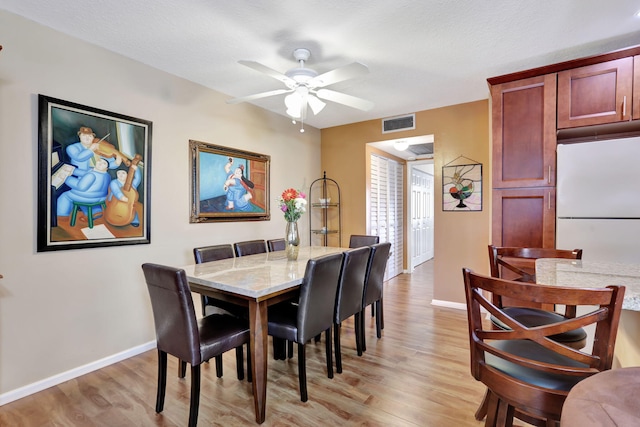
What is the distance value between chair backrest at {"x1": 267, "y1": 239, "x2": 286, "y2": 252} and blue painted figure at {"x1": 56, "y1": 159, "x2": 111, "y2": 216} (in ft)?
5.35

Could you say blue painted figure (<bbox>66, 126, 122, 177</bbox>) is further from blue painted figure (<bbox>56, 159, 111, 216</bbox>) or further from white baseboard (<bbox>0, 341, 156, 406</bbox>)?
white baseboard (<bbox>0, 341, 156, 406</bbox>)

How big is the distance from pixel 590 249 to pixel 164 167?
12.1 feet

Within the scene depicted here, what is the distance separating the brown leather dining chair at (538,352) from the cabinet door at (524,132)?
2008 millimetres

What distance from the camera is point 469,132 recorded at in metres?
3.87

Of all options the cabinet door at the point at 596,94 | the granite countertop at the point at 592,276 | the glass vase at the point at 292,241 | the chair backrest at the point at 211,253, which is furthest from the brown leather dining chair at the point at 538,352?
the cabinet door at the point at 596,94

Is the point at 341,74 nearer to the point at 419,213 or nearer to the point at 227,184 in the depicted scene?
the point at 227,184

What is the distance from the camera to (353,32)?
2328 millimetres

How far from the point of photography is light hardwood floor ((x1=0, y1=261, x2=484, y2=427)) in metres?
1.84

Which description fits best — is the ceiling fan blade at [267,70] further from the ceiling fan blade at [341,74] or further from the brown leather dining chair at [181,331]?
the brown leather dining chair at [181,331]

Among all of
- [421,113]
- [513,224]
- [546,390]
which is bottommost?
[546,390]

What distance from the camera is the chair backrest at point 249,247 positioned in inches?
122

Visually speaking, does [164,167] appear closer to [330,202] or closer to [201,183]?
[201,183]

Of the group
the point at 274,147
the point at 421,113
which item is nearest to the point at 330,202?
the point at 274,147

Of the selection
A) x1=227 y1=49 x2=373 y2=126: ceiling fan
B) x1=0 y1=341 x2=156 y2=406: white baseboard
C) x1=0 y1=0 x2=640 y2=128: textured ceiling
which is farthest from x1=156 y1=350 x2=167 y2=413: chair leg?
x1=0 y1=0 x2=640 y2=128: textured ceiling
